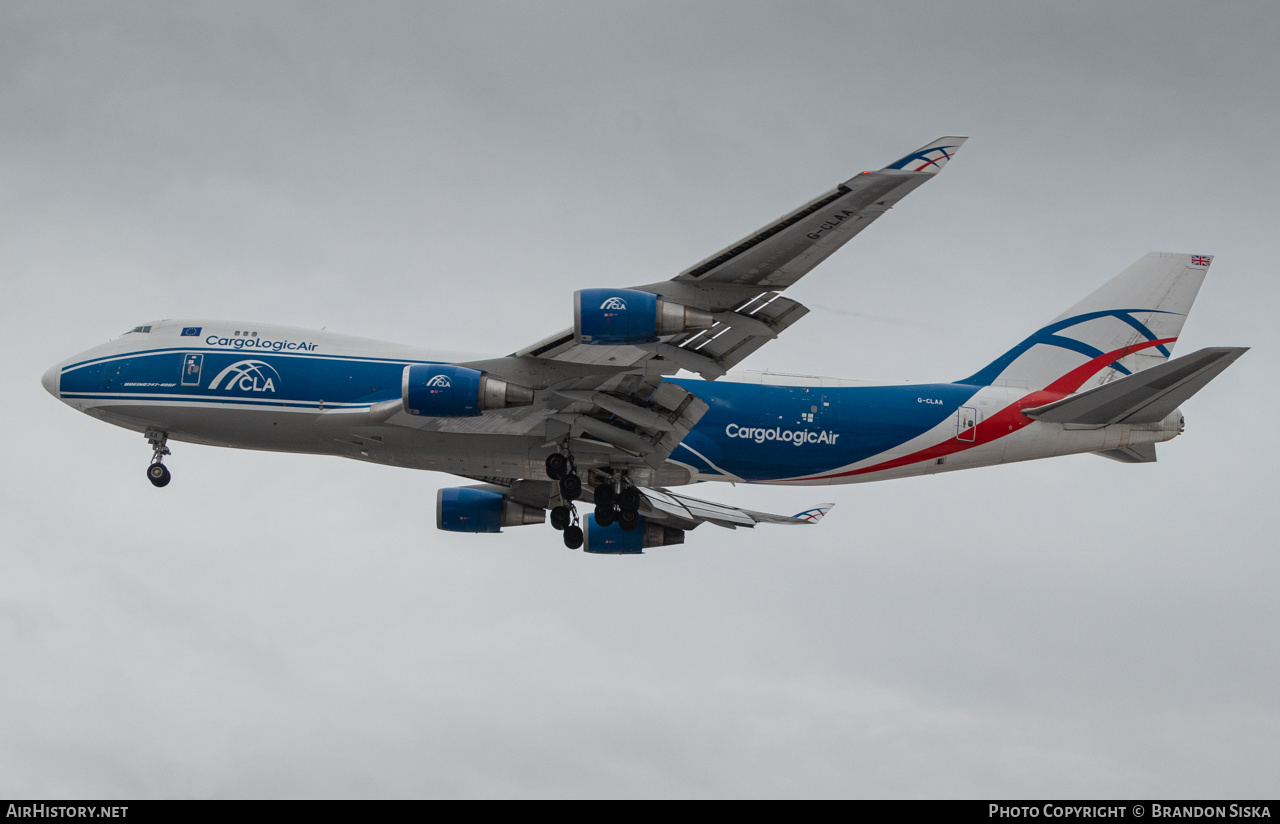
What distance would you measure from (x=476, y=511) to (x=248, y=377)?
9230mm

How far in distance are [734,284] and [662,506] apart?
564 inches

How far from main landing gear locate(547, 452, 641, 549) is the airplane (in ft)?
0.19

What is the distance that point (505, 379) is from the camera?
94.3ft

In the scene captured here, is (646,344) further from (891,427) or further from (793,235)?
(891,427)

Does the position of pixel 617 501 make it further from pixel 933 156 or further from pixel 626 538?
pixel 933 156

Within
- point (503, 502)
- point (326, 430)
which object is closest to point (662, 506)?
point (503, 502)

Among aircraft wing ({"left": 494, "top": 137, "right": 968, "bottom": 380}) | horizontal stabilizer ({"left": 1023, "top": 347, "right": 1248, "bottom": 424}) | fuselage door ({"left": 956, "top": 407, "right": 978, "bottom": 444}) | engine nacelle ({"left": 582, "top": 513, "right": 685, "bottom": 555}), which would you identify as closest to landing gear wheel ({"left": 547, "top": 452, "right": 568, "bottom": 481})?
aircraft wing ({"left": 494, "top": 137, "right": 968, "bottom": 380})

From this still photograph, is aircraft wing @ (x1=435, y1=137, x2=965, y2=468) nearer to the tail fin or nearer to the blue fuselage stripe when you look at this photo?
the blue fuselage stripe

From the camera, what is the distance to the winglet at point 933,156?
850 inches

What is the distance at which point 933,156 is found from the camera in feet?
71.1

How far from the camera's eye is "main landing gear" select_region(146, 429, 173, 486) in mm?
32781

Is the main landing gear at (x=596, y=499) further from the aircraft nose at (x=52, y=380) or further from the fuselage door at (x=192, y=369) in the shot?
the aircraft nose at (x=52, y=380)

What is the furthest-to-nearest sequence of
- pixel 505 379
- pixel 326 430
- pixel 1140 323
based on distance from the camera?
pixel 1140 323 < pixel 326 430 < pixel 505 379

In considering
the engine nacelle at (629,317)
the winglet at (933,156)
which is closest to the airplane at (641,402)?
the engine nacelle at (629,317)
